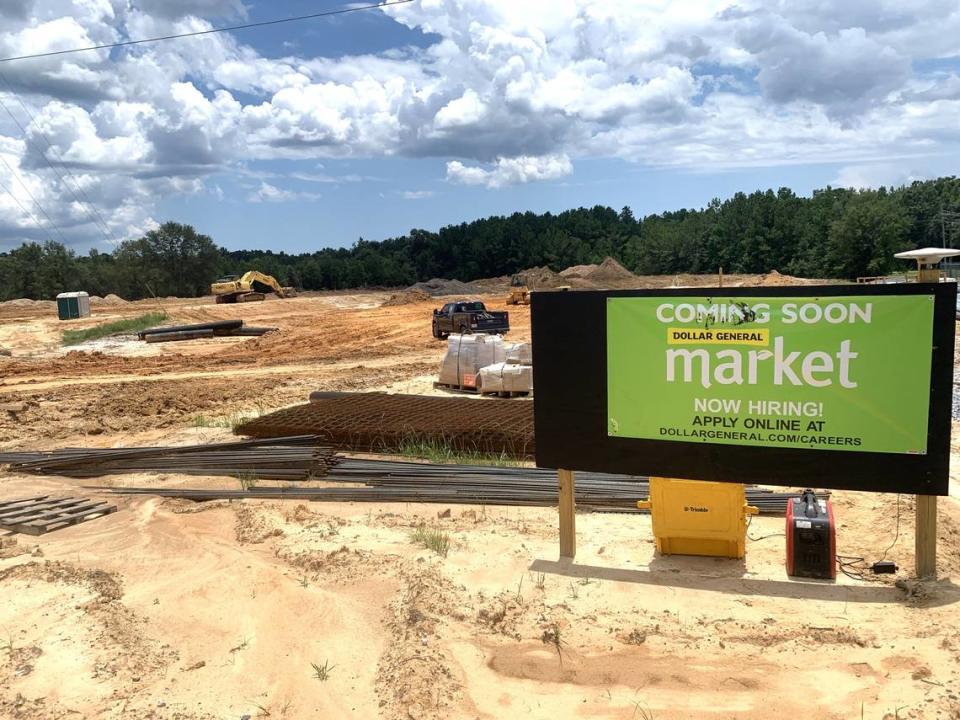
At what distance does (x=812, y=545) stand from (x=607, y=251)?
362ft

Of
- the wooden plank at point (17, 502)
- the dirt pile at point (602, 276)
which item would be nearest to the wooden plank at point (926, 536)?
the wooden plank at point (17, 502)

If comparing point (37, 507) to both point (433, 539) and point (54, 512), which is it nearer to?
point (54, 512)

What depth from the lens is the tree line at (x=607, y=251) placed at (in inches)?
2968

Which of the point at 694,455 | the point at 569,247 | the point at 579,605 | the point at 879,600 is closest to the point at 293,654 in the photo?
the point at 579,605

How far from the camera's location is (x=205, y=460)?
1048cm

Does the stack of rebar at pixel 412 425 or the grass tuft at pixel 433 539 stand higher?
the stack of rebar at pixel 412 425

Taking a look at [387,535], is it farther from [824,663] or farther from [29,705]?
[824,663]

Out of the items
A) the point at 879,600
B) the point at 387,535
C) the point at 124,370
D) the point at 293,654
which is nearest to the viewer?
the point at 293,654

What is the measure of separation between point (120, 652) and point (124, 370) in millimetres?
21321

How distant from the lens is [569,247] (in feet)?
374

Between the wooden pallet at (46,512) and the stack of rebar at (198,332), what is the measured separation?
80.7 ft

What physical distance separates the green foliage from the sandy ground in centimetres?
2799

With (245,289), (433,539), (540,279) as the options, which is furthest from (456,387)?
(540,279)

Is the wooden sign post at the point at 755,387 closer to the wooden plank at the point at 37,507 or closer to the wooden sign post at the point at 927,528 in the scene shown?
the wooden sign post at the point at 927,528
